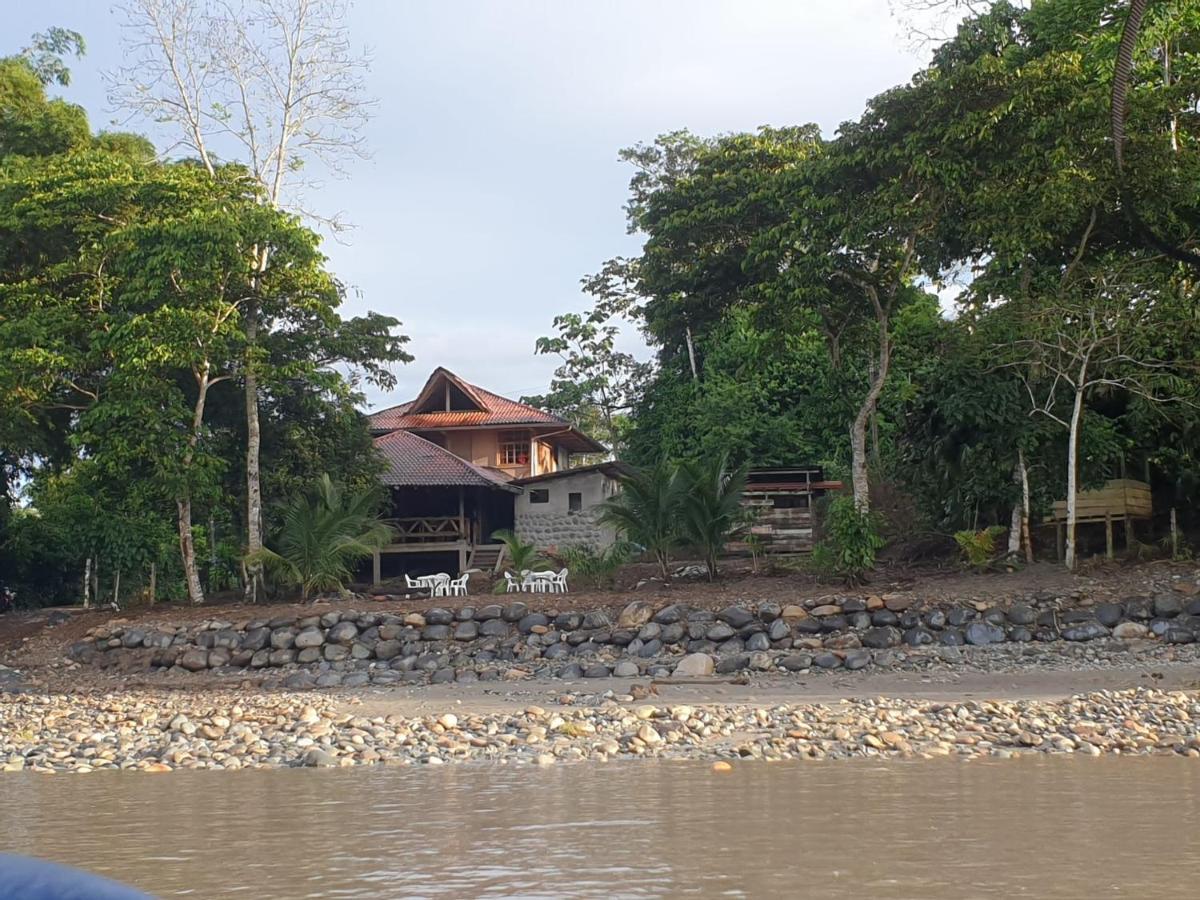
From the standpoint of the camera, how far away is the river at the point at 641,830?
541 centimetres

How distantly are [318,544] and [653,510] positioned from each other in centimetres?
504

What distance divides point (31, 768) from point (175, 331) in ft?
28.9

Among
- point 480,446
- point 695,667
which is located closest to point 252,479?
point 695,667

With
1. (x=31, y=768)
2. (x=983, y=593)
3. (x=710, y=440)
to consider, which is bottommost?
(x=31, y=768)

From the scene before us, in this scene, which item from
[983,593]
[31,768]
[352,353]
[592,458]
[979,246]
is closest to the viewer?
[31,768]

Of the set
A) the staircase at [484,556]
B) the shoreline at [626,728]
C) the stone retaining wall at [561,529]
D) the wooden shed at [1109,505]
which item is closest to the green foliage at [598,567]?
the shoreline at [626,728]

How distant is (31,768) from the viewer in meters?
9.85

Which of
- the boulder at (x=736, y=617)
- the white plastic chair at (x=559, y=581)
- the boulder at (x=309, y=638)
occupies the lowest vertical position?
the boulder at (x=309, y=638)

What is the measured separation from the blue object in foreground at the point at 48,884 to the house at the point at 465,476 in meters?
21.0

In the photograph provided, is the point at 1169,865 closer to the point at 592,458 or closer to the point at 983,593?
the point at 983,593

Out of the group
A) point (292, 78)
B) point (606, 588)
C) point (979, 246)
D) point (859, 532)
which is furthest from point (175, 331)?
point (979, 246)

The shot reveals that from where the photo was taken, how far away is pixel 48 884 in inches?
42.5

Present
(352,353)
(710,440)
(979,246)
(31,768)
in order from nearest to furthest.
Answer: (31,768)
(979,246)
(352,353)
(710,440)

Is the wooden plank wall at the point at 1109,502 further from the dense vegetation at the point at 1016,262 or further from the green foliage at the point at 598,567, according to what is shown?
the green foliage at the point at 598,567
